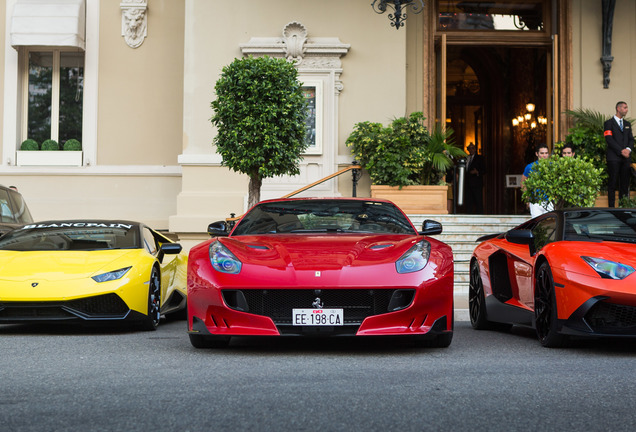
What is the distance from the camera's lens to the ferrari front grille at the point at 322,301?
6.69m

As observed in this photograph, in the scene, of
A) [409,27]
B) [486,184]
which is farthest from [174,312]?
[486,184]

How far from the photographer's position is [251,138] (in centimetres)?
1402

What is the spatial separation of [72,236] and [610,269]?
585 centimetres

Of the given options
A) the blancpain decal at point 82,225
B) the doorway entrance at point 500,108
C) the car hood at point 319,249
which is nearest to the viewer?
the car hood at point 319,249

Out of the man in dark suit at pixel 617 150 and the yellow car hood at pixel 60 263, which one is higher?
the man in dark suit at pixel 617 150

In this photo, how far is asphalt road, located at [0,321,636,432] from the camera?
4.33 metres

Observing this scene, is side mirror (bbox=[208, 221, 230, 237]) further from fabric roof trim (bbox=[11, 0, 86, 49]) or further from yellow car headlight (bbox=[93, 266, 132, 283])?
fabric roof trim (bbox=[11, 0, 86, 49])

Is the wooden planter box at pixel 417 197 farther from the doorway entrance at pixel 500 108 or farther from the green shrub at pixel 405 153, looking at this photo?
the doorway entrance at pixel 500 108

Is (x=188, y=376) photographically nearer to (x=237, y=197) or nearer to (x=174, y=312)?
(x=174, y=312)

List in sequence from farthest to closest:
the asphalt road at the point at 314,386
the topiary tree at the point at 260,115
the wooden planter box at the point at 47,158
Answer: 1. the wooden planter box at the point at 47,158
2. the topiary tree at the point at 260,115
3. the asphalt road at the point at 314,386

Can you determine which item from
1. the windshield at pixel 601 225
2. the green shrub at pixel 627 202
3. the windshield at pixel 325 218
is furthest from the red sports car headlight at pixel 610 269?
the green shrub at pixel 627 202

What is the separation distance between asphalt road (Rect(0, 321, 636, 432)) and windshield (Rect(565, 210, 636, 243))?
0.92 m

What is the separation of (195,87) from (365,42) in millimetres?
3625

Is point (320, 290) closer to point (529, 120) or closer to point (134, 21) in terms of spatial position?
point (134, 21)
